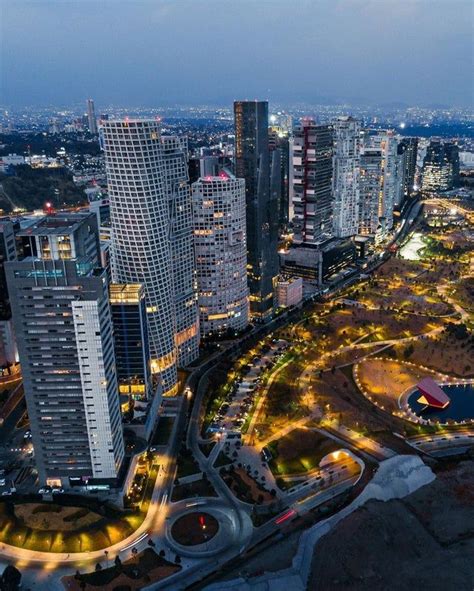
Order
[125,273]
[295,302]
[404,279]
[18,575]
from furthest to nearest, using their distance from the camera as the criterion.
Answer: [404,279] < [295,302] < [125,273] < [18,575]

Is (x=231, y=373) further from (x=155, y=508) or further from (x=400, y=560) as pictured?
(x=400, y=560)

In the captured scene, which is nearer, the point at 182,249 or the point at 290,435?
the point at 290,435

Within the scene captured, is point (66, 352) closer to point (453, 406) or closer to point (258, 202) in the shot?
point (258, 202)

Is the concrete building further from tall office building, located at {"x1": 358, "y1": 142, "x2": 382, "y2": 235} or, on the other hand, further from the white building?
tall office building, located at {"x1": 358, "y1": 142, "x2": 382, "y2": 235}

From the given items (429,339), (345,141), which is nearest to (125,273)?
(429,339)

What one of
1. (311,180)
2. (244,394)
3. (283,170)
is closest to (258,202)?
(311,180)
